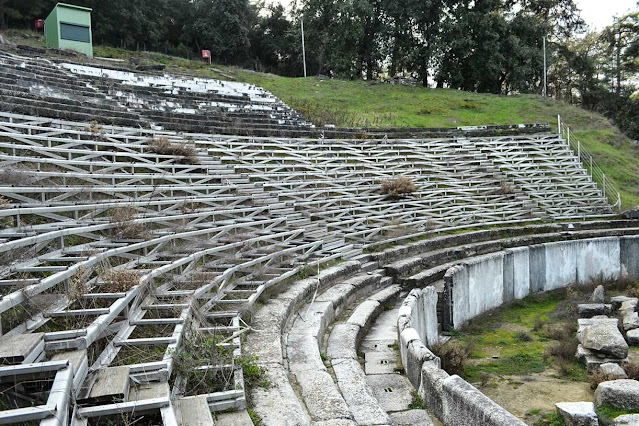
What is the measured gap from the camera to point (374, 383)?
6.02m

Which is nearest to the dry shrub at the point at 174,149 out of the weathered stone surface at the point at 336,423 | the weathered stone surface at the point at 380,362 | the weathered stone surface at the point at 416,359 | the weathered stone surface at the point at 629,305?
the weathered stone surface at the point at 380,362

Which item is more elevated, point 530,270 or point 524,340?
point 530,270

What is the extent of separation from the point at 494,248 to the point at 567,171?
666cm

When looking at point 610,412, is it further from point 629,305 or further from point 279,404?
point 629,305

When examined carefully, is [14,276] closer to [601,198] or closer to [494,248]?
[494,248]

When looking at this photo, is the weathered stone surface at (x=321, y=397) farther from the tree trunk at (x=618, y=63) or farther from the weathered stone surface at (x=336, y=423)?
the tree trunk at (x=618, y=63)

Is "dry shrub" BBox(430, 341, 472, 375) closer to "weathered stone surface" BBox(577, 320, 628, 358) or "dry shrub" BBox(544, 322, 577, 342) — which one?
"weathered stone surface" BBox(577, 320, 628, 358)

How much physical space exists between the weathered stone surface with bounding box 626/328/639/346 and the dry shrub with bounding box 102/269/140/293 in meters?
8.36

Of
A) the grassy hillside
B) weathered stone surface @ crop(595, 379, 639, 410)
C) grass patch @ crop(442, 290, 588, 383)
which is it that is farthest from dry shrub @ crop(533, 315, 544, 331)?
the grassy hillside

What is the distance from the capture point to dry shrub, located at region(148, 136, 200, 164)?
11.3m

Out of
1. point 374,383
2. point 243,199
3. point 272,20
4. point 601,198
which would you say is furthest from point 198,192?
point 272,20

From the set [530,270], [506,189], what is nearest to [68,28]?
[506,189]

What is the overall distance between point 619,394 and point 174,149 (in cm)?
946

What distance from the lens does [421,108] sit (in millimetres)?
25062
